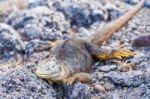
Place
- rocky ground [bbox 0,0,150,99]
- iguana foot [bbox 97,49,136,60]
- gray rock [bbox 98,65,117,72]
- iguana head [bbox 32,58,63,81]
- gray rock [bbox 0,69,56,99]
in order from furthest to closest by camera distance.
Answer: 1. iguana foot [bbox 97,49,136,60]
2. gray rock [bbox 98,65,117,72]
3. iguana head [bbox 32,58,63,81]
4. rocky ground [bbox 0,0,150,99]
5. gray rock [bbox 0,69,56,99]

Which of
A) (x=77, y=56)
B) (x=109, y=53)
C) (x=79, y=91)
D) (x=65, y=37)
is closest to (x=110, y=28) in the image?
(x=65, y=37)

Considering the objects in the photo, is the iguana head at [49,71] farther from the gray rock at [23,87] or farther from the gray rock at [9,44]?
the gray rock at [9,44]

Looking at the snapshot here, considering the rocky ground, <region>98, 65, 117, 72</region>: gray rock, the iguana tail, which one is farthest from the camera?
the iguana tail

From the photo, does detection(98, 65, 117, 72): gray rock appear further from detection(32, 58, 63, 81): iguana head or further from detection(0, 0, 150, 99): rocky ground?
detection(32, 58, 63, 81): iguana head

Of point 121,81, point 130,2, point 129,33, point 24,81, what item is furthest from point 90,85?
point 130,2

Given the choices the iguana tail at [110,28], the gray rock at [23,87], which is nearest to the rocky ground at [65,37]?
the gray rock at [23,87]

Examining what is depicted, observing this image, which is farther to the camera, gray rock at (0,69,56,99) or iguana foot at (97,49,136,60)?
iguana foot at (97,49,136,60)

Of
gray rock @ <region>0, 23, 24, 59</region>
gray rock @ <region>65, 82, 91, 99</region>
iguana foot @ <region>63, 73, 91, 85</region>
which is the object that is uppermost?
gray rock @ <region>0, 23, 24, 59</region>

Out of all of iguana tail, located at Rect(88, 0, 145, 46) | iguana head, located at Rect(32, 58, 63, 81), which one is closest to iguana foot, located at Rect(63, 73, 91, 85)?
iguana head, located at Rect(32, 58, 63, 81)

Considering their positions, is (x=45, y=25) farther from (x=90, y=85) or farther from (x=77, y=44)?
(x=90, y=85)
